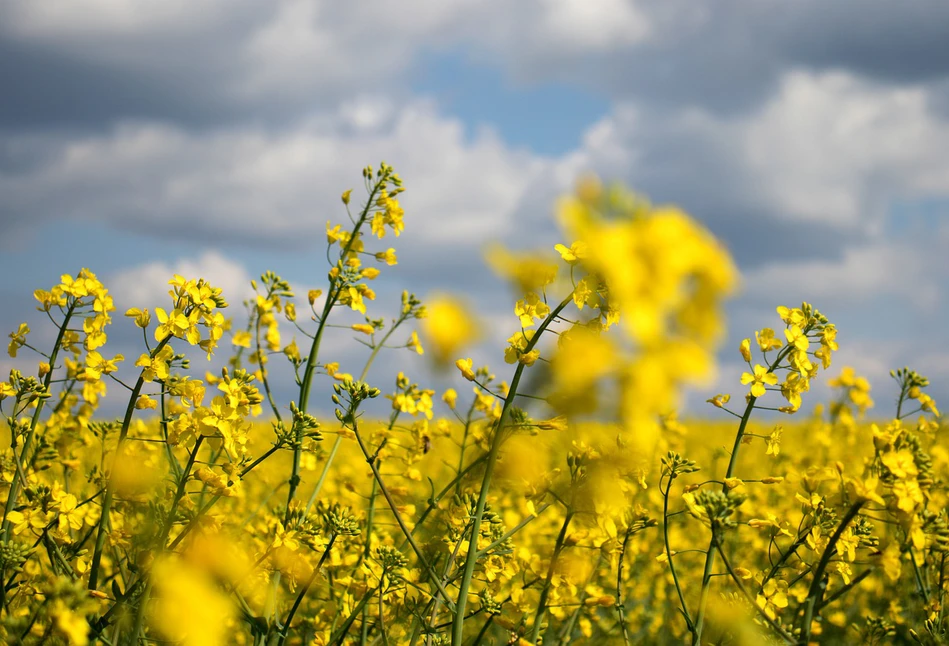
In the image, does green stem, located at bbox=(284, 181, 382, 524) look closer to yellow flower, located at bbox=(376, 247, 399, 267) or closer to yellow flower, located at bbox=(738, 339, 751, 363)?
yellow flower, located at bbox=(376, 247, 399, 267)

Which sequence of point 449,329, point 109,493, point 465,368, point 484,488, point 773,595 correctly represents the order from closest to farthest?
point 449,329 < point 484,488 < point 465,368 < point 109,493 < point 773,595

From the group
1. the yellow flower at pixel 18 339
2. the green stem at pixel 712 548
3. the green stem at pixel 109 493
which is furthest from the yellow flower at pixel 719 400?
the yellow flower at pixel 18 339

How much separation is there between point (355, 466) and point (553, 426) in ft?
17.3

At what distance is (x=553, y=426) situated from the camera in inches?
84.1

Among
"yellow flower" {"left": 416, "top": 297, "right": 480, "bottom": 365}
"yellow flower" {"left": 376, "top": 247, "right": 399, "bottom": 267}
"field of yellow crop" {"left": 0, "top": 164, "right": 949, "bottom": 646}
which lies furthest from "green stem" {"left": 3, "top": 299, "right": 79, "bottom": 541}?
"yellow flower" {"left": 416, "top": 297, "right": 480, "bottom": 365}

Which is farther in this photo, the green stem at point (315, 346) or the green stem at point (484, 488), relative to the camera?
the green stem at point (315, 346)

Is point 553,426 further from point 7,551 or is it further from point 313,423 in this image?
point 7,551

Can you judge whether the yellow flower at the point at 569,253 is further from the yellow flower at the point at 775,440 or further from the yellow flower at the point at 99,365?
the yellow flower at the point at 99,365

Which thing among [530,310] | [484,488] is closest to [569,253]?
[530,310]

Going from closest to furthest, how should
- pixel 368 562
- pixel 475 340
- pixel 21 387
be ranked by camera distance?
pixel 475 340, pixel 368 562, pixel 21 387

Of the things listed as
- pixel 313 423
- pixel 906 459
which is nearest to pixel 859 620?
pixel 906 459

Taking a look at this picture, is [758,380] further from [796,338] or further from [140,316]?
[140,316]

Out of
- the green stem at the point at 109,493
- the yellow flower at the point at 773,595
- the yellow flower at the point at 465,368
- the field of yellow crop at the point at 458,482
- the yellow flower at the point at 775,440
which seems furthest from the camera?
the yellow flower at the point at 775,440

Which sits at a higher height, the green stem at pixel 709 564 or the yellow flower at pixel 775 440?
the yellow flower at pixel 775 440
